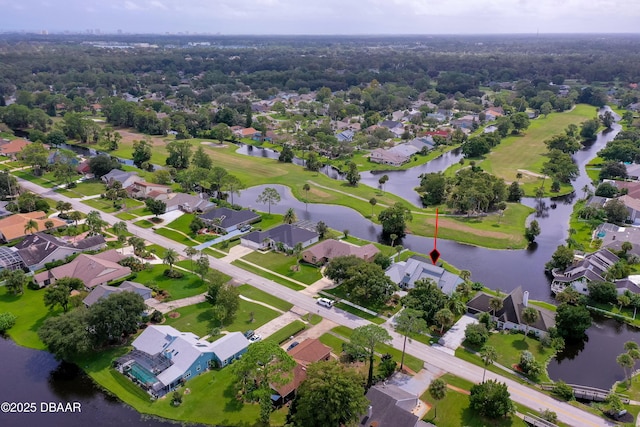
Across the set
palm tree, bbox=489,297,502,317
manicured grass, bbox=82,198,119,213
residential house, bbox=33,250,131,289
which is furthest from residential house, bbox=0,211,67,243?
palm tree, bbox=489,297,502,317

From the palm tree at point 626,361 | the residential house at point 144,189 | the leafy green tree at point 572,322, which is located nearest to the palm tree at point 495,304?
the leafy green tree at point 572,322

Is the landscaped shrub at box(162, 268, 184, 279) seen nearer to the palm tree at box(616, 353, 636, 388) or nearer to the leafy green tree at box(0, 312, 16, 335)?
the leafy green tree at box(0, 312, 16, 335)

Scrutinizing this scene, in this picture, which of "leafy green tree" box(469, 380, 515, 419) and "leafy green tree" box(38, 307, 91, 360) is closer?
"leafy green tree" box(469, 380, 515, 419)

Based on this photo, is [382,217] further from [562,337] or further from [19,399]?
[19,399]

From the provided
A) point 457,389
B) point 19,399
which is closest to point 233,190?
point 19,399

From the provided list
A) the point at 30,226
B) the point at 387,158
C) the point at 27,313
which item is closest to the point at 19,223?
the point at 30,226

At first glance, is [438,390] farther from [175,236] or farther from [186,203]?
[186,203]
